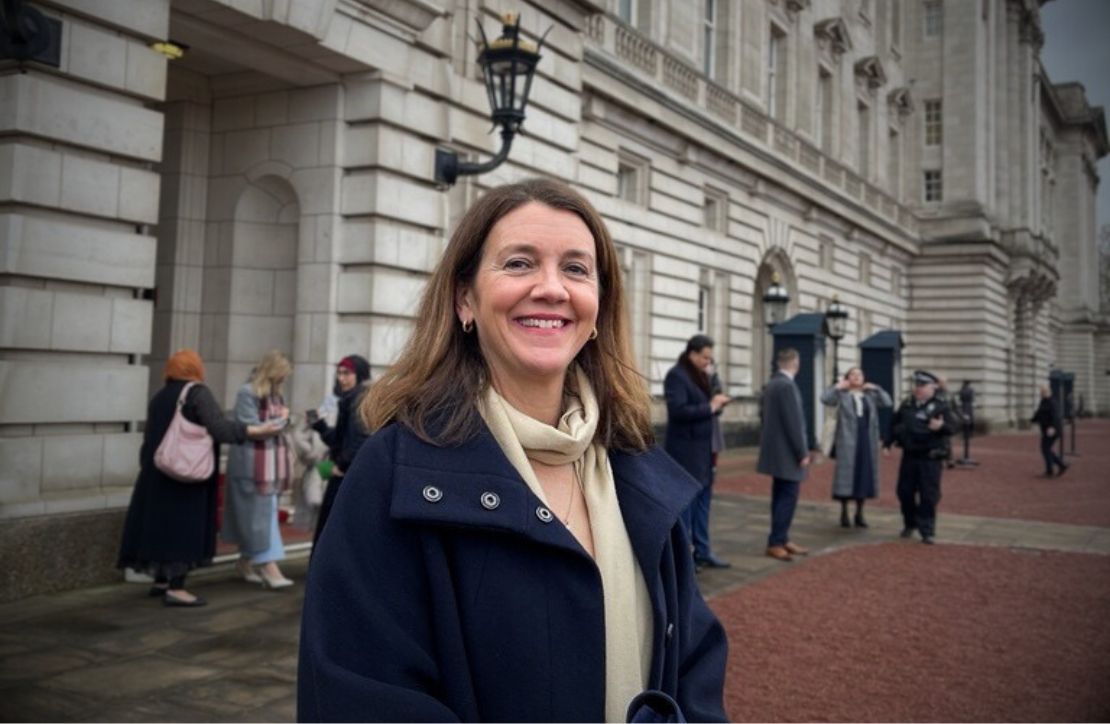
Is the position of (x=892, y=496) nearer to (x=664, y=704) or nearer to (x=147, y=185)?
(x=147, y=185)

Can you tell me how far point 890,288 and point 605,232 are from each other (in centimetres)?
3434

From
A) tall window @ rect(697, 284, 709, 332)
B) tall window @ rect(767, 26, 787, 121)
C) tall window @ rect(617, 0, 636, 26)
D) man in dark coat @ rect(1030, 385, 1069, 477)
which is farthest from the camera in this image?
tall window @ rect(767, 26, 787, 121)

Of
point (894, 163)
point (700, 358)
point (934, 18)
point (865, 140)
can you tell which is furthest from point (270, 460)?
point (934, 18)

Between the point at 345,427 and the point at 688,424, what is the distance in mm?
3320

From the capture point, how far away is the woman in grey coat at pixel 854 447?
415 inches

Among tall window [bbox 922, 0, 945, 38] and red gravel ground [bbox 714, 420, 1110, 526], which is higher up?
tall window [bbox 922, 0, 945, 38]

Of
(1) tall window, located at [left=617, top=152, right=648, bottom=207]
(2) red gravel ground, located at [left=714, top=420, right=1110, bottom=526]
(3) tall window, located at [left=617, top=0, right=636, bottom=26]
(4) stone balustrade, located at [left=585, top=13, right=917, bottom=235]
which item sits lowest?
(2) red gravel ground, located at [left=714, top=420, right=1110, bottom=526]

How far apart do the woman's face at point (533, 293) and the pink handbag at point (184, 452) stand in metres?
4.97

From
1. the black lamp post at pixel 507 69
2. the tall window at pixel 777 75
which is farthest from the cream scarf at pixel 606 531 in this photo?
the tall window at pixel 777 75

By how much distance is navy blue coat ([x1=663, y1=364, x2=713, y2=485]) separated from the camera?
7.92m

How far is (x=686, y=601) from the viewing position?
190 centimetres

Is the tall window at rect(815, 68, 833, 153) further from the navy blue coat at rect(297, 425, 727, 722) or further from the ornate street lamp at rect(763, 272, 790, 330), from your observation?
the navy blue coat at rect(297, 425, 727, 722)

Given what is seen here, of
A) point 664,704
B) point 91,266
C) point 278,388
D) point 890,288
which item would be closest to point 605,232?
point 664,704

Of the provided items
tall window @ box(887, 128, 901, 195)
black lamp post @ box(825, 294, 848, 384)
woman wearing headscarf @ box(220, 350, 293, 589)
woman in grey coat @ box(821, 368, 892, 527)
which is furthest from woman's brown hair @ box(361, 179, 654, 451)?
tall window @ box(887, 128, 901, 195)
